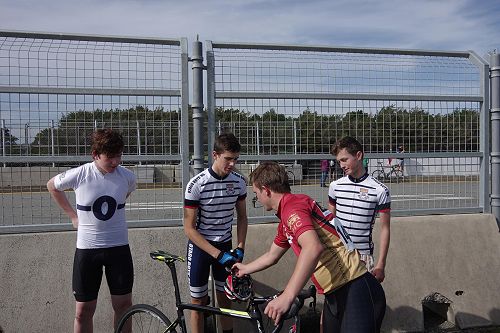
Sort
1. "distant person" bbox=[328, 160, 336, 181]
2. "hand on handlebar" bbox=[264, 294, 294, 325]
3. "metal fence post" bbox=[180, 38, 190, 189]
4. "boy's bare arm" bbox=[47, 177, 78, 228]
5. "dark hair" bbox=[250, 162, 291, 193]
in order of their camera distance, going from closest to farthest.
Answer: "hand on handlebar" bbox=[264, 294, 294, 325]
"dark hair" bbox=[250, 162, 291, 193]
"boy's bare arm" bbox=[47, 177, 78, 228]
"metal fence post" bbox=[180, 38, 190, 189]
"distant person" bbox=[328, 160, 336, 181]

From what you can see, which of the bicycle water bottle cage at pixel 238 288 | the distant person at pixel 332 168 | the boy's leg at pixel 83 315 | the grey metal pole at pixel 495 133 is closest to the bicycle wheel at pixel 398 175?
the distant person at pixel 332 168

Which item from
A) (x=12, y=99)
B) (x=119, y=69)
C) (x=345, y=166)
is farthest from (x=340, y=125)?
(x=12, y=99)

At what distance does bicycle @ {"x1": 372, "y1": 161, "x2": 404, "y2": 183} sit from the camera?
6.24 metres

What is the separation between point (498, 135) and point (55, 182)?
5.12m

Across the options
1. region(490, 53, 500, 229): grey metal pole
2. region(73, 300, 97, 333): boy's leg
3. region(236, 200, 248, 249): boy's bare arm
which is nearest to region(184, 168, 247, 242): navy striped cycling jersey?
region(236, 200, 248, 249): boy's bare arm

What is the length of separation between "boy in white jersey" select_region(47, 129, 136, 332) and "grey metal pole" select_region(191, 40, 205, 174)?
3.77 feet

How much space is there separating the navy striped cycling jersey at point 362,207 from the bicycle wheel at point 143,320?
1723 mm

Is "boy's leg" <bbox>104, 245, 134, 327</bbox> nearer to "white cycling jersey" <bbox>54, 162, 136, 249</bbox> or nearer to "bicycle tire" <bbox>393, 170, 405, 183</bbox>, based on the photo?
"white cycling jersey" <bbox>54, 162, 136, 249</bbox>

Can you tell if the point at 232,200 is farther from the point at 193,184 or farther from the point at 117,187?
the point at 117,187

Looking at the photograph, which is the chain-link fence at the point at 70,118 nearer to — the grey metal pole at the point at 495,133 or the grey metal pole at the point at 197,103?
the grey metal pole at the point at 197,103

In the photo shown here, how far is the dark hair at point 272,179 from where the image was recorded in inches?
125

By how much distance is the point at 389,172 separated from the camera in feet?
20.8

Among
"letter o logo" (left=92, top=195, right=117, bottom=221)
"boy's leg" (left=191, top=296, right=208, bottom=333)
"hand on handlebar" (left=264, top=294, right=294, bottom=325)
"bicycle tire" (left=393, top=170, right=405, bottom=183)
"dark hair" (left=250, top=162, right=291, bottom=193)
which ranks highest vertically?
"dark hair" (left=250, top=162, right=291, bottom=193)

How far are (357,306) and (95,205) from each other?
7.40ft
